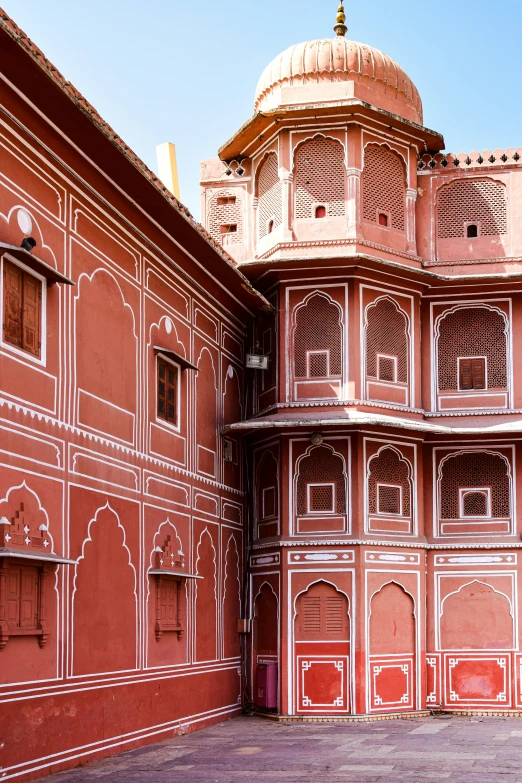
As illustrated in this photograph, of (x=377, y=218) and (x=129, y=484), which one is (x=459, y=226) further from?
(x=129, y=484)

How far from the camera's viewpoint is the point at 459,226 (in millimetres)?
17906

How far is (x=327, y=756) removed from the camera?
1173cm

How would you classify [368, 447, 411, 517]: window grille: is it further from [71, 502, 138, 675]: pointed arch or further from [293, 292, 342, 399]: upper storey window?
[71, 502, 138, 675]: pointed arch

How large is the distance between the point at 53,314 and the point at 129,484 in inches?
101

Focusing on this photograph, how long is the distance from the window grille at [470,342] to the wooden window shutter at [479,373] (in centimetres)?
8

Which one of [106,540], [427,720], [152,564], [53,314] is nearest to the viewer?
[53,314]

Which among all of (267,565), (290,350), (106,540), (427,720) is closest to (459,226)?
(290,350)

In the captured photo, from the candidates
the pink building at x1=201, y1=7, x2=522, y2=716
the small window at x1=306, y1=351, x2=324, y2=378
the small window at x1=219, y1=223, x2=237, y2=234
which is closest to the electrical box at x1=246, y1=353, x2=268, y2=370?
the pink building at x1=201, y1=7, x2=522, y2=716

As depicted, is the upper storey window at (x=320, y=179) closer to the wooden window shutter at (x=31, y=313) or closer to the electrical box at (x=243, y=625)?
the electrical box at (x=243, y=625)

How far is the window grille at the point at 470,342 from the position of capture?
57.3ft

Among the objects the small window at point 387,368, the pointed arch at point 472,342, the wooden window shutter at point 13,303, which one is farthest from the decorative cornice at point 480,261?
the wooden window shutter at point 13,303

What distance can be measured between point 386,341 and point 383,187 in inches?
96.0

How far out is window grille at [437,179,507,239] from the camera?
17.9m

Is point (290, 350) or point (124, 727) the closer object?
point (124, 727)
